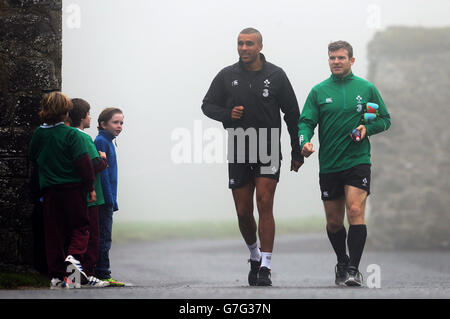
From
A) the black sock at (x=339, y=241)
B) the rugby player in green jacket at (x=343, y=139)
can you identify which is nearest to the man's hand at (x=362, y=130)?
the rugby player in green jacket at (x=343, y=139)

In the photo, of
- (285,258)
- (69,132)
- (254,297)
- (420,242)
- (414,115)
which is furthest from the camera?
(414,115)

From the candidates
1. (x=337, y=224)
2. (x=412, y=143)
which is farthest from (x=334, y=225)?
(x=412, y=143)

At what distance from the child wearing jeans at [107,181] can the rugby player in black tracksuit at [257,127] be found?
36.0 inches

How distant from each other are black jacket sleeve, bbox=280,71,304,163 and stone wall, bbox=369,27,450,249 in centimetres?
1183

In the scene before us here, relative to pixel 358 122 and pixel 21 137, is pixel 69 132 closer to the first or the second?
pixel 21 137

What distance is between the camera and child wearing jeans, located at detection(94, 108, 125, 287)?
Result: 782cm

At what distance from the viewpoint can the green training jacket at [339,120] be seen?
301 inches

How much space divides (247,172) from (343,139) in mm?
922

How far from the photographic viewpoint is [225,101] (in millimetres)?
8039

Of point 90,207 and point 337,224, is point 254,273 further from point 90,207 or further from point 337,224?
point 90,207

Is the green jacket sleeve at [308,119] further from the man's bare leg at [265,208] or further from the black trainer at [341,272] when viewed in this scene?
the black trainer at [341,272]
